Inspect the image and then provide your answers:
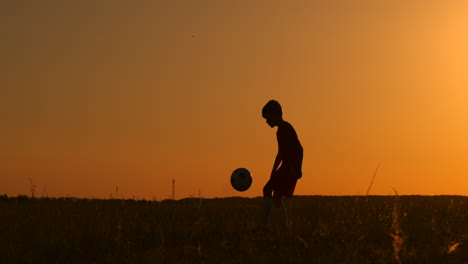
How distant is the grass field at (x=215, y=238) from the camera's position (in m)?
7.16

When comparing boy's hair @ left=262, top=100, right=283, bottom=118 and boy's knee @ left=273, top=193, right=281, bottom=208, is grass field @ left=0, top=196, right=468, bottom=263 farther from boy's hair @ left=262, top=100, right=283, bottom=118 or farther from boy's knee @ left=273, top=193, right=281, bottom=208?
boy's hair @ left=262, top=100, right=283, bottom=118

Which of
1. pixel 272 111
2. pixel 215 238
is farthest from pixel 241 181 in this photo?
pixel 215 238

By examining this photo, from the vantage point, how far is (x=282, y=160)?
9750mm

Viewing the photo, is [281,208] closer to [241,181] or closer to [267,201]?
[267,201]

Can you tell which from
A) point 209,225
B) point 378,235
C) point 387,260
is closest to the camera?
point 387,260

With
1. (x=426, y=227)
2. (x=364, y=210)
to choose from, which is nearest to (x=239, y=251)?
(x=426, y=227)

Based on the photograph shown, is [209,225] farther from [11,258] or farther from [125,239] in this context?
[11,258]

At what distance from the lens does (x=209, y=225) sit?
962 cm

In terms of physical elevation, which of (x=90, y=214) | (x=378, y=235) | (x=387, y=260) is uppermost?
(x=90, y=214)

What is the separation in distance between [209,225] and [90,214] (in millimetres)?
2635

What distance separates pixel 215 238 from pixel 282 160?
6.28 ft

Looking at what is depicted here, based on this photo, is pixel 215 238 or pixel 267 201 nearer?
pixel 215 238

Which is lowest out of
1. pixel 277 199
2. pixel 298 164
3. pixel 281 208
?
pixel 281 208

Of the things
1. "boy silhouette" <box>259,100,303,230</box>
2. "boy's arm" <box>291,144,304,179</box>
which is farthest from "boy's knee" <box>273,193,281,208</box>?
"boy's arm" <box>291,144,304,179</box>
